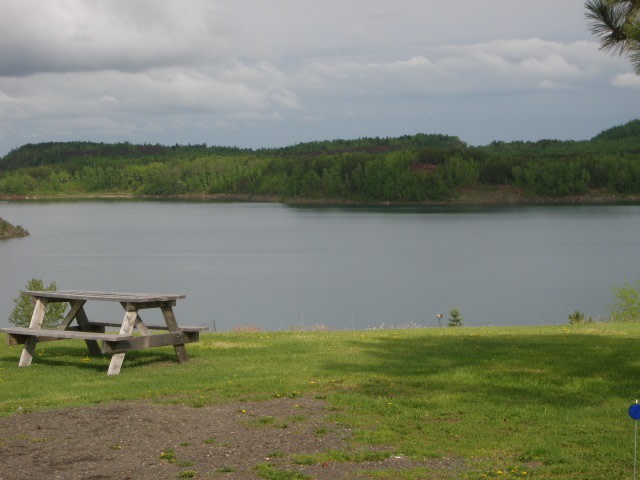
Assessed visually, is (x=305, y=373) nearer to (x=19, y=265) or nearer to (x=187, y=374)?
(x=187, y=374)

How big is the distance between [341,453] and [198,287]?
39441mm

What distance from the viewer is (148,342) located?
1086cm

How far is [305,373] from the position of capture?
10.2m

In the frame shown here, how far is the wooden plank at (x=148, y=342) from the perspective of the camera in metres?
10.4

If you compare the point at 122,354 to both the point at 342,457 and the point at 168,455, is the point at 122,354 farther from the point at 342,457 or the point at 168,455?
the point at 342,457

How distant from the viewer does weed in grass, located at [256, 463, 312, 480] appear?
610cm

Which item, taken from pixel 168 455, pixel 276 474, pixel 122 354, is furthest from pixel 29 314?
pixel 276 474

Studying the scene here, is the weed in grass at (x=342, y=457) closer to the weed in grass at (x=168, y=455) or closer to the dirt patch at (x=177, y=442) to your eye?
the dirt patch at (x=177, y=442)

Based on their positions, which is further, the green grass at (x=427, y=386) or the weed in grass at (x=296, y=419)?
the weed in grass at (x=296, y=419)

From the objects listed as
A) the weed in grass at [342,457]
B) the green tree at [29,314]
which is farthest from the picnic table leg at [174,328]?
the green tree at [29,314]

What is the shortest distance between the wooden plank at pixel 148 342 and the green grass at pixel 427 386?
1.05 ft

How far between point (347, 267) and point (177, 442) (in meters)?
49.3

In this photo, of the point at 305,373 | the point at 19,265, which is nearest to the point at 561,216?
the point at 19,265

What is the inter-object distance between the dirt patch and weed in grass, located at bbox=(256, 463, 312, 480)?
4 centimetres
